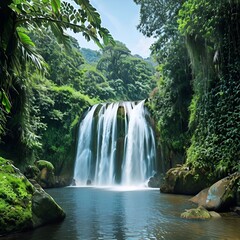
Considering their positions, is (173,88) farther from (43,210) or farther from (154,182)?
(43,210)

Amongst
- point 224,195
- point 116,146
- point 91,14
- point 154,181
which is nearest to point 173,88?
point 154,181

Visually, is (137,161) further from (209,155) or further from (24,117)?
(24,117)

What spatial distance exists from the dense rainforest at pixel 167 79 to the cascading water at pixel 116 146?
1045 millimetres

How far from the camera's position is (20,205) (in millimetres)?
5156

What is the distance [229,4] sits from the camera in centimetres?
938

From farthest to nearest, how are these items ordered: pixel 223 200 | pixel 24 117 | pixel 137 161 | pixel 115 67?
pixel 115 67 < pixel 137 161 < pixel 24 117 < pixel 223 200

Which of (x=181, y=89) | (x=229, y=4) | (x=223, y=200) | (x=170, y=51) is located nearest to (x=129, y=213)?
(x=223, y=200)

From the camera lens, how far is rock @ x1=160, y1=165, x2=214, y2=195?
33.7 ft

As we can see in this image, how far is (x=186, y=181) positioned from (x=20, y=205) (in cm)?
729

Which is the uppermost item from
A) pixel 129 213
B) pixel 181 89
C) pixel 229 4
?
pixel 229 4

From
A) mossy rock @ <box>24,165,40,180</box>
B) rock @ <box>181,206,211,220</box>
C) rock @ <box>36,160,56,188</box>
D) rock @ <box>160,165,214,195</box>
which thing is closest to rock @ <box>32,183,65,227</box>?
rock @ <box>181,206,211,220</box>

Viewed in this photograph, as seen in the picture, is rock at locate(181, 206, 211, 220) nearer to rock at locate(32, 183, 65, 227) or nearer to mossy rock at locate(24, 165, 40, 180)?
rock at locate(32, 183, 65, 227)

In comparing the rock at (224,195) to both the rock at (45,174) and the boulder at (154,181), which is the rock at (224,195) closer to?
the boulder at (154,181)

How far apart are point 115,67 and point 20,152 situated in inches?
1259
